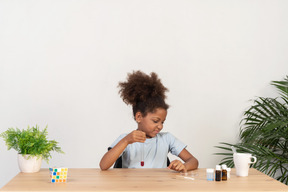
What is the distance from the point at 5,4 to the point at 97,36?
0.90m

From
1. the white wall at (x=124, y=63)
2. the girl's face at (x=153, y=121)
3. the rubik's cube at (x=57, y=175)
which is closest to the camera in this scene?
the rubik's cube at (x=57, y=175)

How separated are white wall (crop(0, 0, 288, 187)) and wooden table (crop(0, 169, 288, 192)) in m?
1.58

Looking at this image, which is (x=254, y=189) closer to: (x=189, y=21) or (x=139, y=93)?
(x=139, y=93)

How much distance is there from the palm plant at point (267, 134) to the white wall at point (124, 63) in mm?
145

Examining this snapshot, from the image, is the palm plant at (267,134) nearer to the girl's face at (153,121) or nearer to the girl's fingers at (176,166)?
the girl's face at (153,121)

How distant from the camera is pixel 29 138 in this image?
87.8 inches

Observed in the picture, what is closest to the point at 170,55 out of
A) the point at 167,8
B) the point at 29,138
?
the point at 167,8

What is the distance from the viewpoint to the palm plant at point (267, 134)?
10.3ft

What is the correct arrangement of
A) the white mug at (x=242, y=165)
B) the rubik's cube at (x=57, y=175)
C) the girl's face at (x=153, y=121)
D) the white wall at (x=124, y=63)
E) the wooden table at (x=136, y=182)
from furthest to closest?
the white wall at (x=124, y=63) → the girl's face at (x=153, y=121) → the white mug at (x=242, y=165) → the rubik's cube at (x=57, y=175) → the wooden table at (x=136, y=182)

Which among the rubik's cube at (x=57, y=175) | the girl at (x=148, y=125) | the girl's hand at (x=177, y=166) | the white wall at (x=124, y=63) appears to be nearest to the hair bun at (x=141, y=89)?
the girl at (x=148, y=125)

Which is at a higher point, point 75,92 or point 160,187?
point 75,92

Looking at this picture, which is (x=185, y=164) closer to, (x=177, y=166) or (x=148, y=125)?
(x=177, y=166)

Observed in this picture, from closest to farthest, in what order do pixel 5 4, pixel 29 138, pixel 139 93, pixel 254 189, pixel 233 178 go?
pixel 254 189
pixel 233 178
pixel 29 138
pixel 139 93
pixel 5 4

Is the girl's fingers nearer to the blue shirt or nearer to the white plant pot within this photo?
the blue shirt
